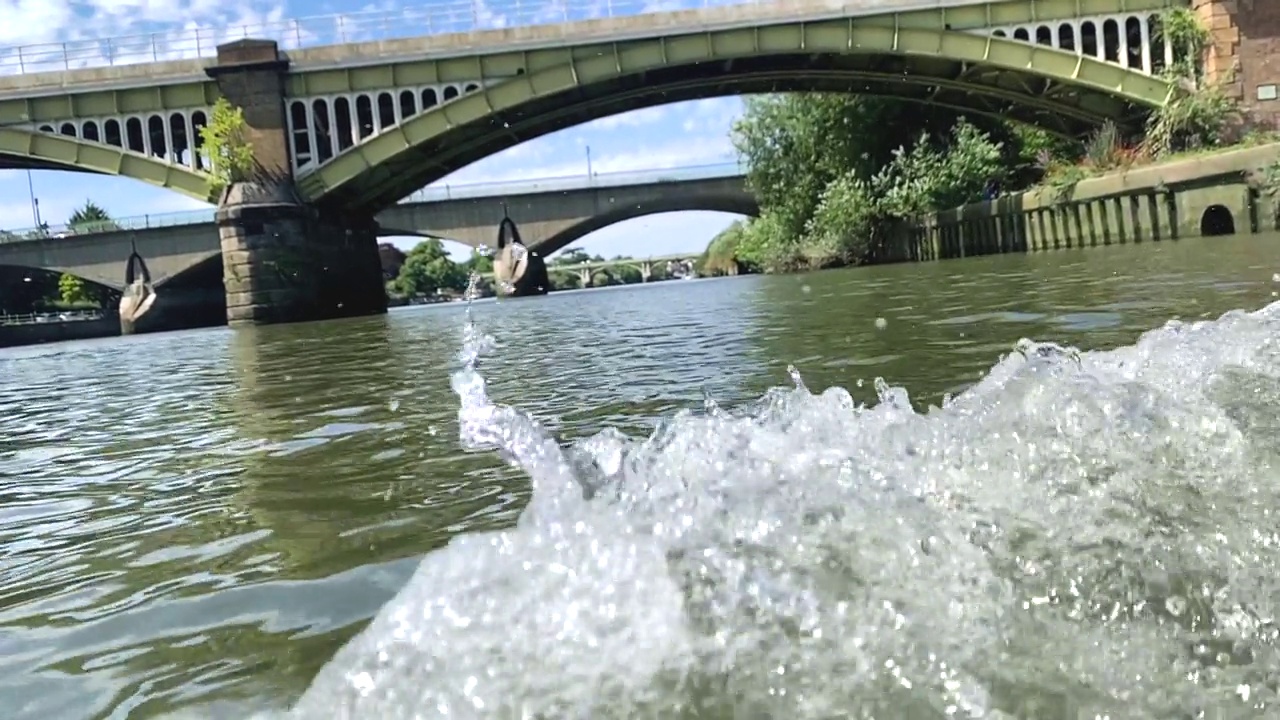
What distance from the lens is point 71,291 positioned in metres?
A: 63.4

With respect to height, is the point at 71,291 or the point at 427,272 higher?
the point at 427,272

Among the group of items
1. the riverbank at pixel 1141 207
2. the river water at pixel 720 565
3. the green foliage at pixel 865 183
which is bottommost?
the river water at pixel 720 565

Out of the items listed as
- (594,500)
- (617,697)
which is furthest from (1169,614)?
(594,500)

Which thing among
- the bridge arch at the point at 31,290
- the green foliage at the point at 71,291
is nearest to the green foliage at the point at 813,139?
the bridge arch at the point at 31,290

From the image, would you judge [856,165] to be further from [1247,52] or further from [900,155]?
[1247,52]

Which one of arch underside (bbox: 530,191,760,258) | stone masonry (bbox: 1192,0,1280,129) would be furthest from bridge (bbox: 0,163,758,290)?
stone masonry (bbox: 1192,0,1280,129)

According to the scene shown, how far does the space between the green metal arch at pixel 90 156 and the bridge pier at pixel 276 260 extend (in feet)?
5.40

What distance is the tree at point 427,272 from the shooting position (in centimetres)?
9262

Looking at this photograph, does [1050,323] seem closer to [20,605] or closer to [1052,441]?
[1052,441]

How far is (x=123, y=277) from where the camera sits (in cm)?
4775

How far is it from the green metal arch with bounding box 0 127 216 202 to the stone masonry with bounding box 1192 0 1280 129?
27.1 m

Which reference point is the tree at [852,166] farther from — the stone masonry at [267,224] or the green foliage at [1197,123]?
the stone masonry at [267,224]

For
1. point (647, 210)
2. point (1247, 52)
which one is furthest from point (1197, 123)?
point (647, 210)

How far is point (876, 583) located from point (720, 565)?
27 cm
